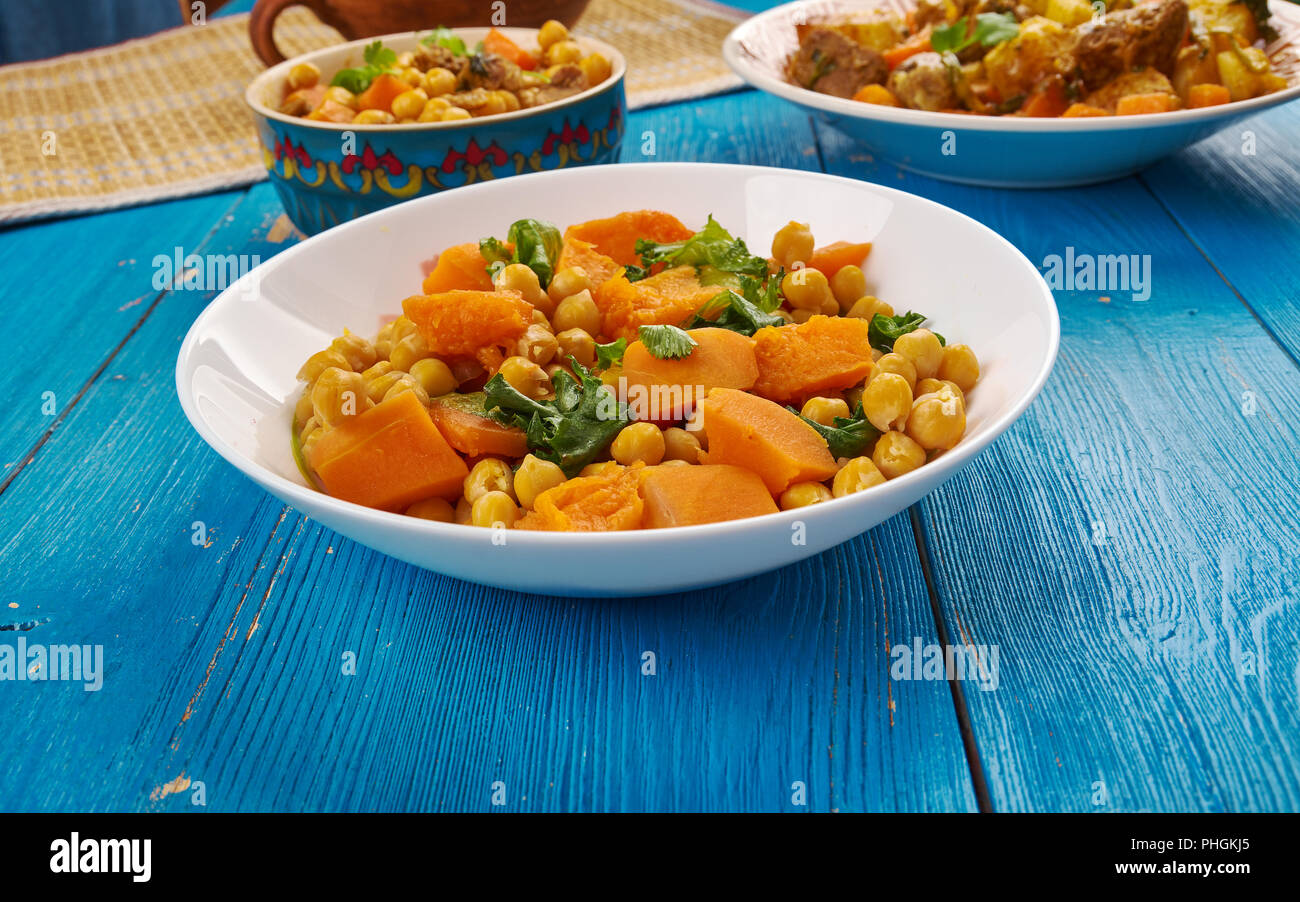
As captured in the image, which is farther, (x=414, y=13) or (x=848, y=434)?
(x=414, y=13)

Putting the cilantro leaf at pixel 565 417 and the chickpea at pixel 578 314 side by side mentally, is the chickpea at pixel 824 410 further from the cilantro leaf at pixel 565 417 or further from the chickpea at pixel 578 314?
the chickpea at pixel 578 314

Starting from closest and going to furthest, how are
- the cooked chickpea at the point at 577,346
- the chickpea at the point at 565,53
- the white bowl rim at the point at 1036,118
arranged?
the cooked chickpea at the point at 577,346 < the white bowl rim at the point at 1036,118 < the chickpea at the point at 565,53

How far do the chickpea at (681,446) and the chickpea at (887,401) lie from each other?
248mm

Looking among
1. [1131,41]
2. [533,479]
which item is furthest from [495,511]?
[1131,41]

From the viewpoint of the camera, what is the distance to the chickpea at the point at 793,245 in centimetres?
177

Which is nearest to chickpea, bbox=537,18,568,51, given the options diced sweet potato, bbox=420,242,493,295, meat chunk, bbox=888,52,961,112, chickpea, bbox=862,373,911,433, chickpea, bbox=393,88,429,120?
chickpea, bbox=393,88,429,120

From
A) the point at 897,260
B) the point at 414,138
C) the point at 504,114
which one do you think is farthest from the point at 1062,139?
the point at 414,138

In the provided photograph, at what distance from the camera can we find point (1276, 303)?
2.05 metres

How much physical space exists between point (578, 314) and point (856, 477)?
1.86 ft

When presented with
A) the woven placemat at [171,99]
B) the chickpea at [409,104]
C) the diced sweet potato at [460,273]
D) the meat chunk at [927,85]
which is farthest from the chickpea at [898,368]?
the woven placemat at [171,99]

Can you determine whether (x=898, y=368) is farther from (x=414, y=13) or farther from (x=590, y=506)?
(x=414, y=13)

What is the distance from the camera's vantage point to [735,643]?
131 cm

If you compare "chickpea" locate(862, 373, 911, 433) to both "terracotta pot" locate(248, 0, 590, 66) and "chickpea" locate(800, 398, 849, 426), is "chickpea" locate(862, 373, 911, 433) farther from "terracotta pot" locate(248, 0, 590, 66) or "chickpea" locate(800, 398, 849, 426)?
"terracotta pot" locate(248, 0, 590, 66)

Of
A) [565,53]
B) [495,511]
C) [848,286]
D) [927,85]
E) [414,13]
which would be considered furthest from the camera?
[414,13]
